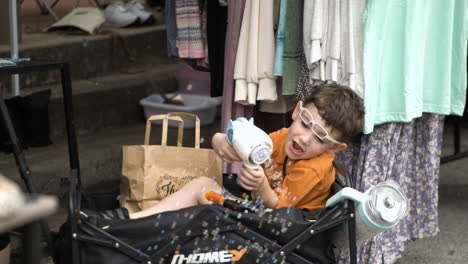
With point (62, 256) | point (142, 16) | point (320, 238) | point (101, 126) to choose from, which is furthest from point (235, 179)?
point (142, 16)

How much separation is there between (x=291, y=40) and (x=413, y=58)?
48 cm

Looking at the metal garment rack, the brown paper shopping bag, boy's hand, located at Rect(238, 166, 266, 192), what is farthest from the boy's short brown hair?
the metal garment rack

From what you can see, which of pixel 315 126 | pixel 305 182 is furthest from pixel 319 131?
pixel 305 182

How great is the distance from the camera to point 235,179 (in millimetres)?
2602

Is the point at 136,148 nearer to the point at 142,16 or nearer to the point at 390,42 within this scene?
the point at 390,42

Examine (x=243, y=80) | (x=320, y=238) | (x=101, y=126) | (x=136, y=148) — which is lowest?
(x=101, y=126)

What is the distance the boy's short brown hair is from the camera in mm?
2338

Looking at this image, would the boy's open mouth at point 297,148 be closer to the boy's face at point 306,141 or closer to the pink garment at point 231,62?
the boy's face at point 306,141

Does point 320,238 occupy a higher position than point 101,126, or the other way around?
point 320,238

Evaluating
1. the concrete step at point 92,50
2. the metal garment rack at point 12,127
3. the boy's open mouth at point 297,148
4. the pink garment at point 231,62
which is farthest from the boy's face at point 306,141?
the concrete step at point 92,50

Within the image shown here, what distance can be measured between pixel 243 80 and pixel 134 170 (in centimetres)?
62

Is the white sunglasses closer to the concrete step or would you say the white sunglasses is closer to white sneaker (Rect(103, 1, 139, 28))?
the concrete step

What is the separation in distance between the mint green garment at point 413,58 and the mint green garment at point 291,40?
29 centimetres

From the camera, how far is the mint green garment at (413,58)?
104 inches
